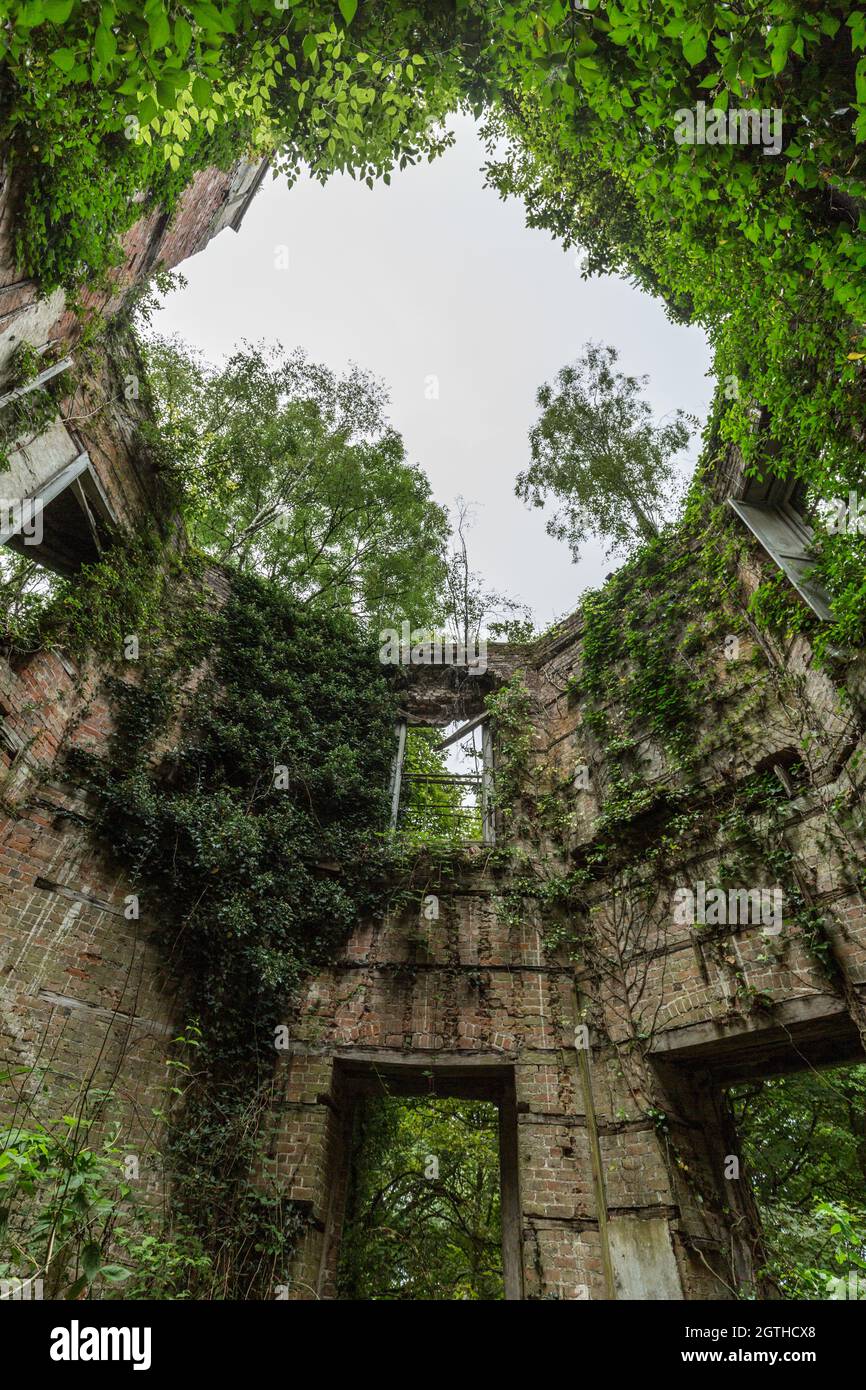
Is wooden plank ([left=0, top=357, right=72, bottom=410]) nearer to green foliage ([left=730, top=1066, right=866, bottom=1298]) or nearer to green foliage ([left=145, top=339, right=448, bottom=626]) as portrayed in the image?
green foliage ([left=145, top=339, right=448, bottom=626])

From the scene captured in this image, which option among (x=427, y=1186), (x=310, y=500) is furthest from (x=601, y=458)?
(x=427, y=1186)

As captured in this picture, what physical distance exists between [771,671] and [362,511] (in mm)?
8980

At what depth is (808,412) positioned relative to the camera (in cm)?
535

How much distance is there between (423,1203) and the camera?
8867mm

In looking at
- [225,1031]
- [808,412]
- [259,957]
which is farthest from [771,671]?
[225,1031]

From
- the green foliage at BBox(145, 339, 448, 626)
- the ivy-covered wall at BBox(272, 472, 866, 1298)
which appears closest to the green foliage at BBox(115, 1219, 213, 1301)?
the ivy-covered wall at BBox(272, 472, 866, 1298)

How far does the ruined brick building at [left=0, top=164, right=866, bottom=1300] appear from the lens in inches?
212

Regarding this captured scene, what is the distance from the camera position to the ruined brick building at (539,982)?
538 cm

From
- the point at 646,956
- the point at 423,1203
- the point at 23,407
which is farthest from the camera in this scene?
the point at 423,1203

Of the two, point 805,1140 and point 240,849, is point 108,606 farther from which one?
point 805,1140

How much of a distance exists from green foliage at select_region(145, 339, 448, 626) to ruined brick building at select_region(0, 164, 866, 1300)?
4.95 metres

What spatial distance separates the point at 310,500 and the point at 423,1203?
38.5 ft

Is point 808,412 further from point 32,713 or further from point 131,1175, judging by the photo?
point 131,1175

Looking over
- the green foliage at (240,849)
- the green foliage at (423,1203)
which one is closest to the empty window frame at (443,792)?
the green foliage at (240,849)
